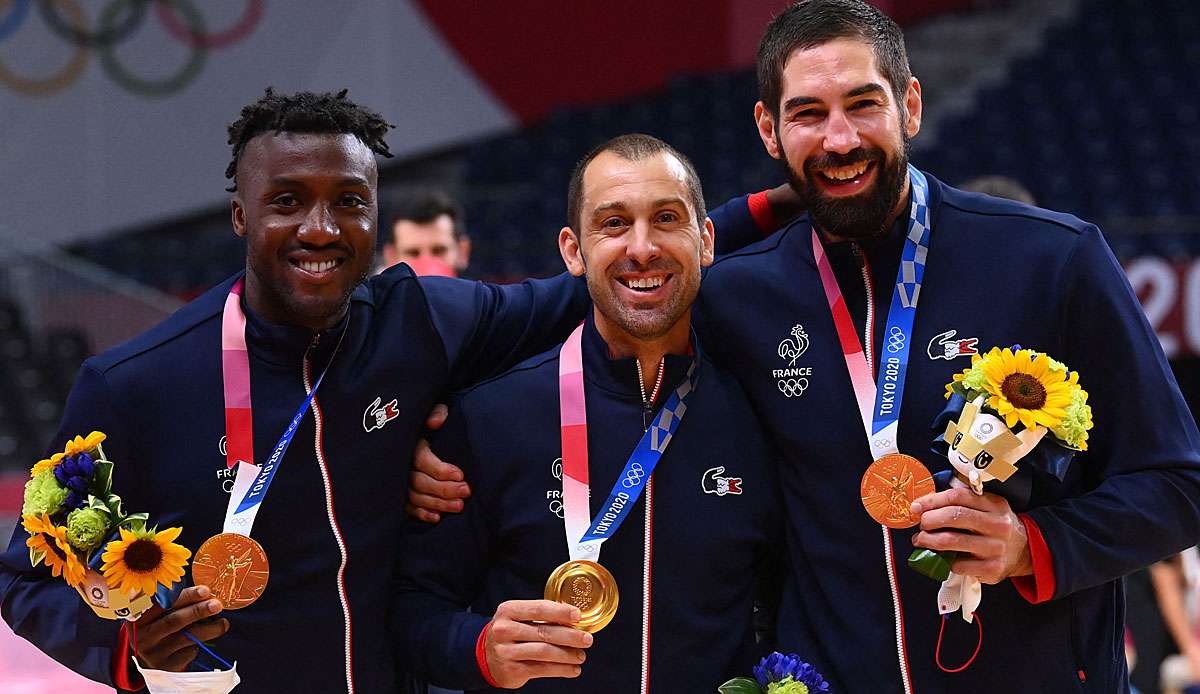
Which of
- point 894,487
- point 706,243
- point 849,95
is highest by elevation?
point 849,95

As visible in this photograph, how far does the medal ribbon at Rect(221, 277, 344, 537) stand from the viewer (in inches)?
107

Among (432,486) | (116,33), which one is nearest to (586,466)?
(432,486)

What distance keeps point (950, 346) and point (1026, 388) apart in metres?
0.37

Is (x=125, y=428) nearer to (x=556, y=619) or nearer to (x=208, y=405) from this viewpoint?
(x=208, y=405)

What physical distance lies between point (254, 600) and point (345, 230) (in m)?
0.79

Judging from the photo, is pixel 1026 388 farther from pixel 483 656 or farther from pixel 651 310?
pixel 483 656

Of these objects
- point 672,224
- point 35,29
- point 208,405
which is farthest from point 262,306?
point 35,29

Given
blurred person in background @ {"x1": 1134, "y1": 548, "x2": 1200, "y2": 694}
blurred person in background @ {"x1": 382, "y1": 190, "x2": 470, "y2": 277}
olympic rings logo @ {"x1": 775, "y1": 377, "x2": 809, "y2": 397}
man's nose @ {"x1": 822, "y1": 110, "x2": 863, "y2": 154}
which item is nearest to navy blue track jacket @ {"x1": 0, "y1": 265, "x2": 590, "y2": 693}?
olympic rings logo @ {"x1": 775, "y1": 377, "x2": 809, "y2": 397}

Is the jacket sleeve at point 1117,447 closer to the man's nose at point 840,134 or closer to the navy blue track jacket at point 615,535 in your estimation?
the man's nose at point 840,134

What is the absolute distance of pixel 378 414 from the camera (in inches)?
114

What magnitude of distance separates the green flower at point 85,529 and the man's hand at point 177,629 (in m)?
0.18

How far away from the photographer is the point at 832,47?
2.78m

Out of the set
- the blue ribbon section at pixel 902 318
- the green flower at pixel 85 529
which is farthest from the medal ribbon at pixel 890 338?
the green flower at pixel 85 529

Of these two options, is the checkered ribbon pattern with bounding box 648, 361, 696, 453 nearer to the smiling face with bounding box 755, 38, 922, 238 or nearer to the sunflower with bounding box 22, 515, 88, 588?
the smiling face with bounding box 755, 38, 922, 238
